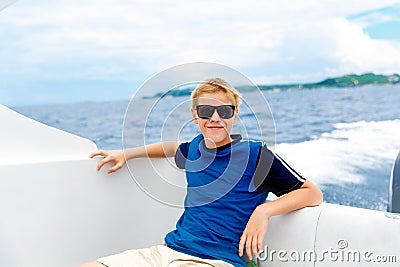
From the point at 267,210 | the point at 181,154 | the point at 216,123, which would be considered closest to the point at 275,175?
the point at 267,210

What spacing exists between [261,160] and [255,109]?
167 millimetres


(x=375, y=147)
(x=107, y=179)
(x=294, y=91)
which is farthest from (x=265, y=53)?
(x=107, y=179)

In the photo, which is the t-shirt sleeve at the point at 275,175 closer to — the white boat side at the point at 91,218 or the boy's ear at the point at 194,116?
the white boat side at the point at 91,218

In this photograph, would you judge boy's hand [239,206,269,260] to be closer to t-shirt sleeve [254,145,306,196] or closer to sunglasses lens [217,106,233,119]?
t-shirt sleeve [254,145,306,196]

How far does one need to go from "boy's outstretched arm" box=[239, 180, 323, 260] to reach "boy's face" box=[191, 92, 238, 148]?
240mm

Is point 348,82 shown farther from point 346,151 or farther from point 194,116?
point 194,116

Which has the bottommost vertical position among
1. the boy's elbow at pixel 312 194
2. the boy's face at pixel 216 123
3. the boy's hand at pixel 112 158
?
the boy's elbow at pixel 312 194

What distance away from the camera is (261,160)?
1727mm

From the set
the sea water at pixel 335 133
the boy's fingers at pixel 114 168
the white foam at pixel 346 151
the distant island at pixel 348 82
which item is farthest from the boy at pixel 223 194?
the distant island at pixel 348 82

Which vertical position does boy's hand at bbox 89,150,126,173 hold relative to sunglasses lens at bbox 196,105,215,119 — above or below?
below

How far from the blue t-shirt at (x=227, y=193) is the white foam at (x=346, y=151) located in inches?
214

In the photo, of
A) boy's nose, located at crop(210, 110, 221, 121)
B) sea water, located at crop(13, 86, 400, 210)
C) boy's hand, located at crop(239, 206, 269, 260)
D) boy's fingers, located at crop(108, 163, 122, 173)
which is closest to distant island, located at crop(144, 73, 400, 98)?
sea water, located at crop(13, 86, 400, 210)

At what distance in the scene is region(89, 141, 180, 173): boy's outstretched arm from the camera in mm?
1939

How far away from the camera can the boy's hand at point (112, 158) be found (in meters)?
1.92
